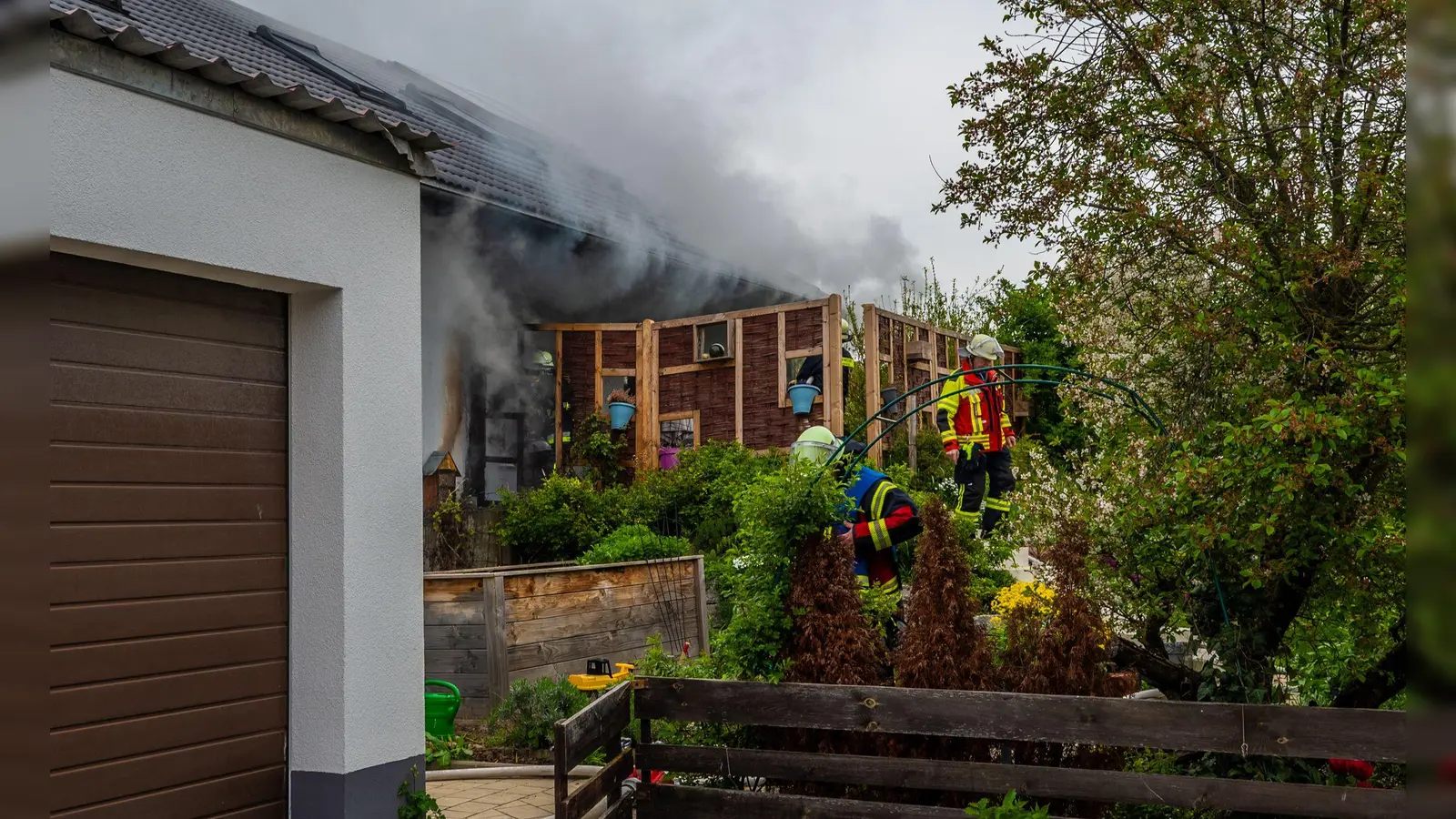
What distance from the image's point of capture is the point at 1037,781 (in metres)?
5.52

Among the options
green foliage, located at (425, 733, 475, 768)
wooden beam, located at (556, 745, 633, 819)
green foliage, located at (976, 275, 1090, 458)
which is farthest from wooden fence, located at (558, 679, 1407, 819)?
green foliage, located at (976, 275, 1090, 458)

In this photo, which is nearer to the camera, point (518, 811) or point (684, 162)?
point (518, 811)

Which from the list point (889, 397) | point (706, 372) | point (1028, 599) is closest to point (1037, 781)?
point (1028, 599)

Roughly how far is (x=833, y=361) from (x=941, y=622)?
8190 millimetres

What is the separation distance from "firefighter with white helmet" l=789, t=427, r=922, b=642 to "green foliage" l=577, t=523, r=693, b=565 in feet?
10.8

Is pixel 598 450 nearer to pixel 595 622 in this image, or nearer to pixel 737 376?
pixel 737 376

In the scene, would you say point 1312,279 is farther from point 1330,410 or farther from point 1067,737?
point 1067,737

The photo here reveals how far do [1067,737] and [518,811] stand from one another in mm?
2975

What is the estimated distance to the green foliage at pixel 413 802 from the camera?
567cm

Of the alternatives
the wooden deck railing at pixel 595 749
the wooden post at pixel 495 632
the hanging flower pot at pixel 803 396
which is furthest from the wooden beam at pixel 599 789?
the hanging flower pot at pixel 803 396

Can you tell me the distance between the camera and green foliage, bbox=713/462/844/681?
6.31m
